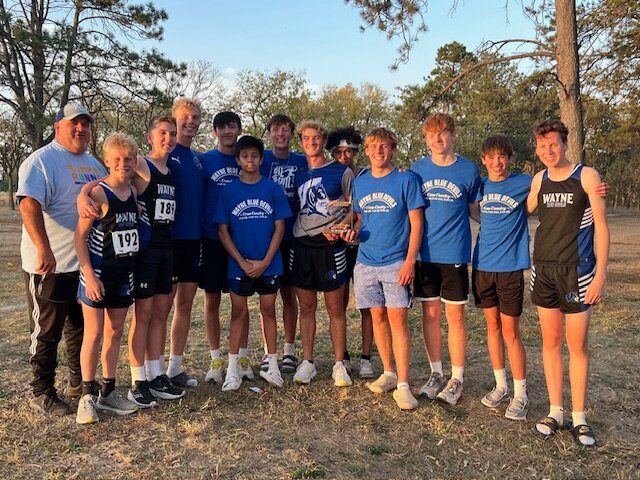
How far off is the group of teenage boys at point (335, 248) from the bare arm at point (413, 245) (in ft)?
0.05

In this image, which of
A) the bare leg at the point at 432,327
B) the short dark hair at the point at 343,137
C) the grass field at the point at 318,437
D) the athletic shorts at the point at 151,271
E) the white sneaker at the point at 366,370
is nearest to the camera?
the grass field at the point at 318,437

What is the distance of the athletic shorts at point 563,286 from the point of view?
136 inches

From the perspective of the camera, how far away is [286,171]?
4789 mm

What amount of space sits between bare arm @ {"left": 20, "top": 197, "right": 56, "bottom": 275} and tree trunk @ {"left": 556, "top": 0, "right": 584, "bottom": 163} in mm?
6514

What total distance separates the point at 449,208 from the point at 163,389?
269cm

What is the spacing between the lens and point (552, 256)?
3555 millimetres

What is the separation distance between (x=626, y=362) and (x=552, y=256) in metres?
2.46

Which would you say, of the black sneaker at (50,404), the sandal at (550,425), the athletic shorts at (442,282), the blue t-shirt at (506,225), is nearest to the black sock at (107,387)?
the black sneaker at (50,404)

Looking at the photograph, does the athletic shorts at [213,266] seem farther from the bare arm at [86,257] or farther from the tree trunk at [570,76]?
the tree trunk at [570,76]

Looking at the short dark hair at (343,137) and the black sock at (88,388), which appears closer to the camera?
the black sock at (88,388)

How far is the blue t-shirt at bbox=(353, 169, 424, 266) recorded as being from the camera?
4012mm

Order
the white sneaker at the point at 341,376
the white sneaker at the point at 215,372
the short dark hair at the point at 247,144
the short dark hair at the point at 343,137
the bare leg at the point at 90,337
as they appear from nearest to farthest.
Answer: the bare leg at the point at 90,337, the short dark hair at the point at 247,144, the white sneaker at the point at 341,376, the white sneaker at the point at 215,372, the short dark hair at the point at 343,137

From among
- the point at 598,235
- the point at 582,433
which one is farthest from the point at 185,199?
the point at 582,433

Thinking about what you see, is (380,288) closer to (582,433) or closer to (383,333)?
(383,333)
